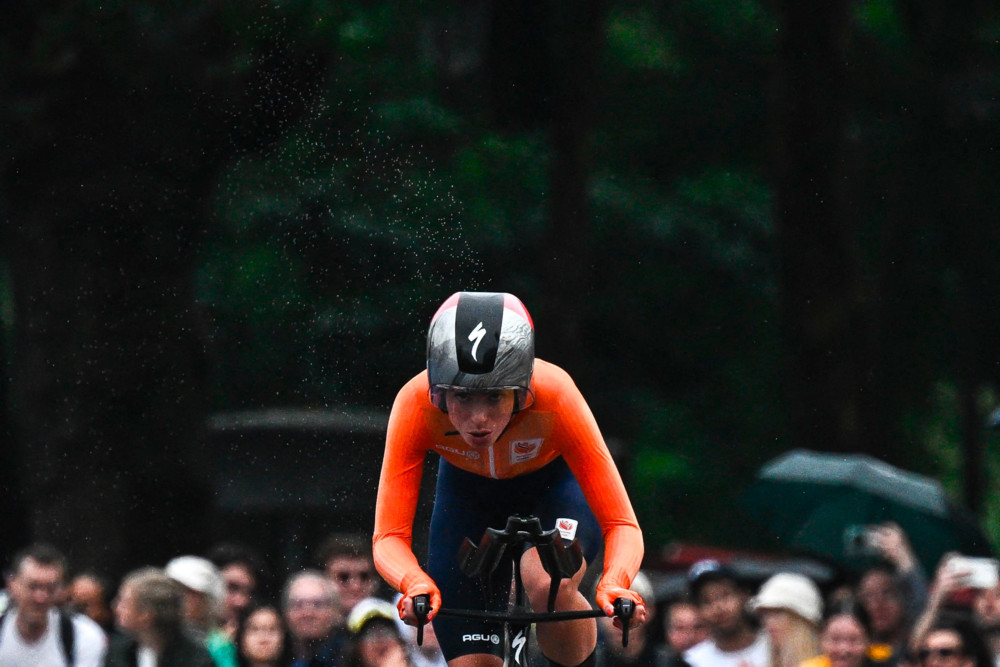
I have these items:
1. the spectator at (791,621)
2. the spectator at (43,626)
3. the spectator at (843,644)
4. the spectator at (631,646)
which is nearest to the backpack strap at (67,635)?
the spectator at (43,626)

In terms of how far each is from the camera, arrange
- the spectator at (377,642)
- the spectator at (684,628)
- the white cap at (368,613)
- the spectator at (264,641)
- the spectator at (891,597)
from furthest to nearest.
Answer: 1. the spectator at (684,628)
2. the spectator at (891,597)
3. the spectator at (264,641)
4. the white cap at (368,613)
5. the spectator at (377,642)

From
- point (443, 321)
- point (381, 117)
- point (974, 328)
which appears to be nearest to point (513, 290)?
point (381, 117)

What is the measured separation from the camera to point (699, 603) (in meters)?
10.5

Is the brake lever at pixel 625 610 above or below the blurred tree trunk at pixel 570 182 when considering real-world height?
below

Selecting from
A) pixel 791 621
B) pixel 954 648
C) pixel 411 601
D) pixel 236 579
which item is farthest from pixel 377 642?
pixel 954 648

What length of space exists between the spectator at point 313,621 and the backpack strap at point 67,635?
147 centimetres

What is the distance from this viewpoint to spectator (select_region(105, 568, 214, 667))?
975 centimetres

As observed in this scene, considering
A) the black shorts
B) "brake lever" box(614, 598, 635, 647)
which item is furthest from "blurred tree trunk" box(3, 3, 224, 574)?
"brake lever" box(614, 598, 635, 647)

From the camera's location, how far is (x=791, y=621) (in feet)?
33.2

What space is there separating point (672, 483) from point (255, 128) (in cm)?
1283

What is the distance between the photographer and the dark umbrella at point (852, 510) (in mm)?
12992

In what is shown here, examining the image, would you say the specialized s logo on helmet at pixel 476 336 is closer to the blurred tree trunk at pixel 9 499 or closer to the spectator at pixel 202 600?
the spectator at pixel 202 600

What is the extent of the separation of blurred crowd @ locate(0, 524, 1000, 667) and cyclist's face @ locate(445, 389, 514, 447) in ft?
8.65

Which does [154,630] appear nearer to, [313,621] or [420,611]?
[313,621]
